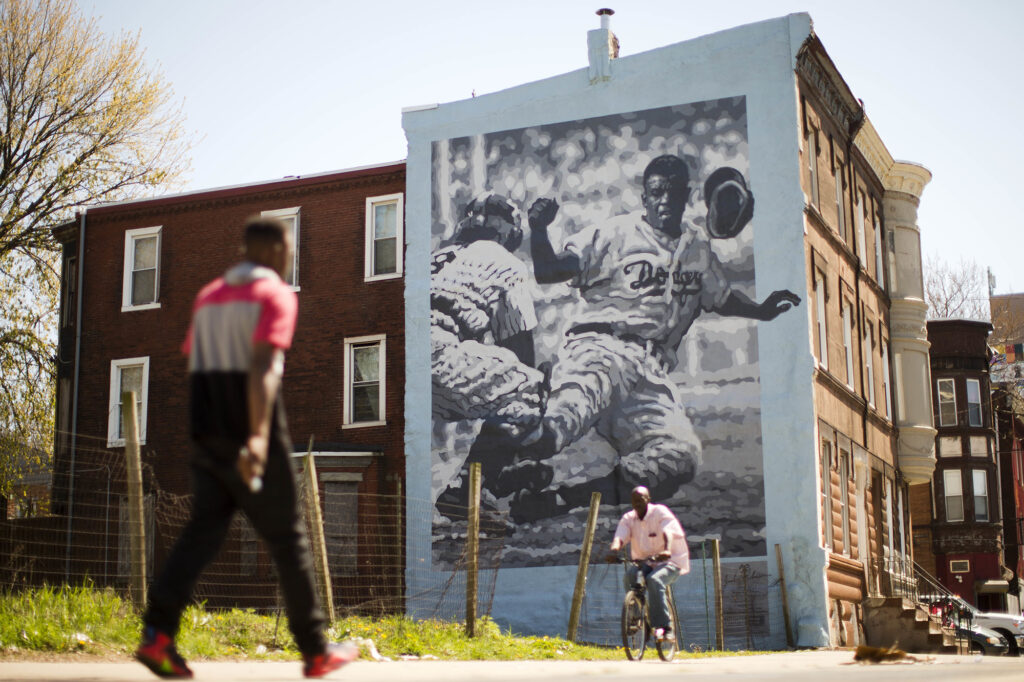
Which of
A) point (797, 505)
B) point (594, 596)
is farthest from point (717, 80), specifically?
point (594, 596)

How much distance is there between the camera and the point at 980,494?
5219 centimetres

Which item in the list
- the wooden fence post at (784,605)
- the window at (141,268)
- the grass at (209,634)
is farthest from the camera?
the window at (141,268)

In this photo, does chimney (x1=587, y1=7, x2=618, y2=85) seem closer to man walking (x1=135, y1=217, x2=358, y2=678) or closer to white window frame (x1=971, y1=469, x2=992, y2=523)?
man walking (x1=135, y1=217, x2=358, y2=678)

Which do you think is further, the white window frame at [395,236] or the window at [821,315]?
the white window frame at [395,236]

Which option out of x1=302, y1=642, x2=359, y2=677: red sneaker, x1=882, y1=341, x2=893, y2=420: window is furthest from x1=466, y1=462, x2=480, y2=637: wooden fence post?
x1=882, y1=341, x2=893, y2=420: window

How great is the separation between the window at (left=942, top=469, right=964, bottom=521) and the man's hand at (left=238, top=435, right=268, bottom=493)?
5025 centimetres

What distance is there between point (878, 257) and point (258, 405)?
105 ft

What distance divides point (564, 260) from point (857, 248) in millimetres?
8984

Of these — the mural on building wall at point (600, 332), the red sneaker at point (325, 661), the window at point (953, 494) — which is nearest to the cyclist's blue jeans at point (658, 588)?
the red sneaker at point (325, 661)

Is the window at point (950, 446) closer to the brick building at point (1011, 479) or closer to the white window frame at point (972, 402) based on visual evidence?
the white window frame at point (972, 402)

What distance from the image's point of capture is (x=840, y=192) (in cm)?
3128

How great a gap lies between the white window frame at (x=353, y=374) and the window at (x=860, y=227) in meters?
12.4

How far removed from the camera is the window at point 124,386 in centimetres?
3152

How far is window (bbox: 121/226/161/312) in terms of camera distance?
32.2m
